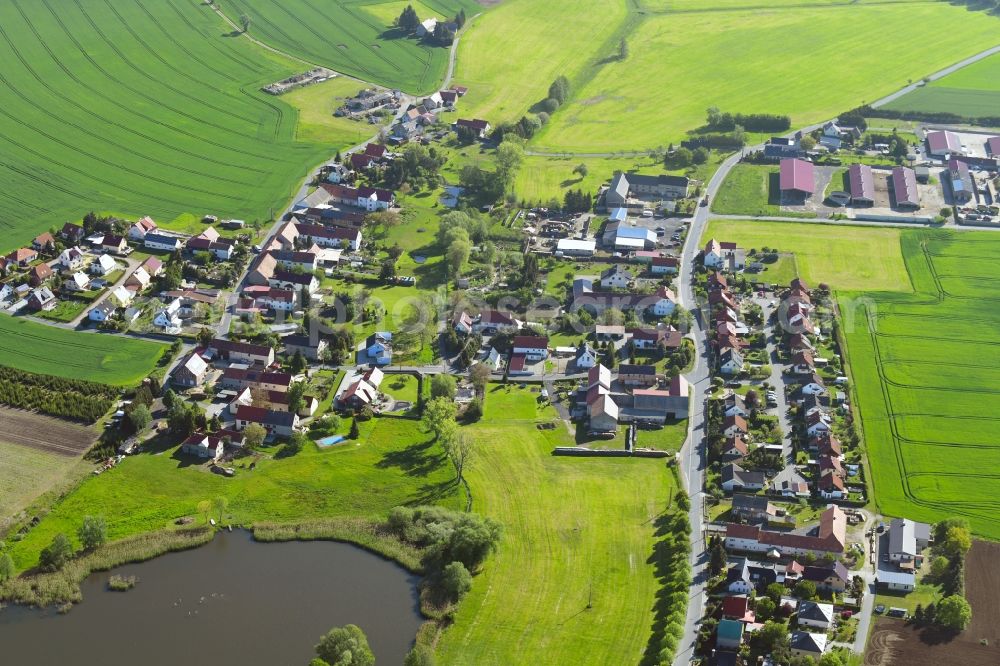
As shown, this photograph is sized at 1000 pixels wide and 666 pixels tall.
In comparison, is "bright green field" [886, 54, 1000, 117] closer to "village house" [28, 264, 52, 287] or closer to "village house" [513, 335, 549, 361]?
"village house" [513, 335, 549, 361]

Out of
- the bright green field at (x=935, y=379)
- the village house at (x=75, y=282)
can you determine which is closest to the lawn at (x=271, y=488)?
the village house at (x=75, y=282)

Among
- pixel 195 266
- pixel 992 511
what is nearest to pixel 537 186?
pixel 195 266

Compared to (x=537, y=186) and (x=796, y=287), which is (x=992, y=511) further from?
(x=537, y=186)

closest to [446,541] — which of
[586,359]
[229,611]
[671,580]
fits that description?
[229,611]

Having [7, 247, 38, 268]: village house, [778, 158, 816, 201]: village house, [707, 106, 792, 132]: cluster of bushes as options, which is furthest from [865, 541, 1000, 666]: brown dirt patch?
[707, 106, 792, 132]: cluster of bushes

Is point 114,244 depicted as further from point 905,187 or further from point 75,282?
point 905,187

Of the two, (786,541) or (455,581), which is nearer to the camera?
(455,581)

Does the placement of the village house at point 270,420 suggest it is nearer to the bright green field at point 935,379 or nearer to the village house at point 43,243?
the village house at point 43,243
